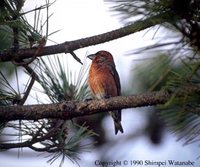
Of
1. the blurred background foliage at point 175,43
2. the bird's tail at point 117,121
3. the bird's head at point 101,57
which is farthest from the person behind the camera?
the bird's head at point 101,57

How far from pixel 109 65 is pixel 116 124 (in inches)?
25.9

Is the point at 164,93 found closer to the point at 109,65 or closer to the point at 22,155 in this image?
the point at 22,155

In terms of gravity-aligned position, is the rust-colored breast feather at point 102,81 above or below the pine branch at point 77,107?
above

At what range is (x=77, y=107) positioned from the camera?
5.59ft

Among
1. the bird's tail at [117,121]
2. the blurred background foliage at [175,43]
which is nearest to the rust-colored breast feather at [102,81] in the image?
the bird's tail at [117,121]

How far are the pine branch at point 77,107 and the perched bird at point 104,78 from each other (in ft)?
5.13

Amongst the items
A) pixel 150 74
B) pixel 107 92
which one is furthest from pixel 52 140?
pixel 107 92

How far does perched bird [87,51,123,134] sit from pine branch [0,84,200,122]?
1.56m

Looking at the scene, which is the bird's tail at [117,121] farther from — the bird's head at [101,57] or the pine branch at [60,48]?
the pine branch at [60,48]

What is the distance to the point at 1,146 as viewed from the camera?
1.84m

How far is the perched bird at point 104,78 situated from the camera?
3.42 metres

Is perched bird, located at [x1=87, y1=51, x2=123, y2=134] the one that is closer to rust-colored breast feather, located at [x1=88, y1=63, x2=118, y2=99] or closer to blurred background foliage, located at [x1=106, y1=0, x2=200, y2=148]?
rust-colored breast feather, located at [x1=88, y1=63, x2=118, y2=99]

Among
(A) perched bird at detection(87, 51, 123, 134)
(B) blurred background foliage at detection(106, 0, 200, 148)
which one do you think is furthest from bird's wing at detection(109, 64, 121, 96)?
(B) blurred background foliage at detection(106, 0, 200, 148)

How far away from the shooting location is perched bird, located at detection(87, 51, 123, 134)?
342 cm
